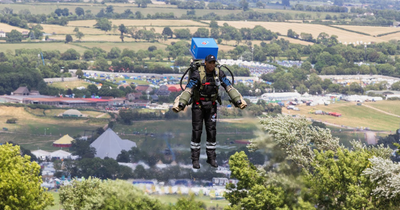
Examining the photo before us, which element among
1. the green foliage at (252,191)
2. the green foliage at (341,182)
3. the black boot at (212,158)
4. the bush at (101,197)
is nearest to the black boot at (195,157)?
the black boot at (212,158)

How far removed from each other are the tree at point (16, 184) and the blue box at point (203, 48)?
3861cm

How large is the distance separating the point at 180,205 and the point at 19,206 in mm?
24692

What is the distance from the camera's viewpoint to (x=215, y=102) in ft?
121

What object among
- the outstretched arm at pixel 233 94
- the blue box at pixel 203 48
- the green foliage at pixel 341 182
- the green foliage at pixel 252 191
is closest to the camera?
the blue box at pixel 203 48

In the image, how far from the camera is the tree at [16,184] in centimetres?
6944

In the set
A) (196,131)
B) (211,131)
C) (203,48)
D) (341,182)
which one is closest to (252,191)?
(341,182)

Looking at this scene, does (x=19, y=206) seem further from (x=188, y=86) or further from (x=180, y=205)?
(x=188, y=86)

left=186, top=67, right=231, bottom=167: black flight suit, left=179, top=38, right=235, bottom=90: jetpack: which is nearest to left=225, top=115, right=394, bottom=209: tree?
left=186, top=67, right=231, bottom=167: black flight suit

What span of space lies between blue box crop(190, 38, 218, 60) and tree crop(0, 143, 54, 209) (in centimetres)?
3861

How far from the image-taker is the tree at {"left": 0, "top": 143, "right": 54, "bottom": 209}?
228 ft

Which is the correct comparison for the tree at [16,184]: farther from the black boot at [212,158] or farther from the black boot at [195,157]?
the black boot at [212,158]

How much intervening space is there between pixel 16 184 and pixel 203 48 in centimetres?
3990

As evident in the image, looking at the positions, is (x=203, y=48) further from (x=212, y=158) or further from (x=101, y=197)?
(x=101, y=197)

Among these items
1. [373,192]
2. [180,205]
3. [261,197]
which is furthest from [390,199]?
[180,205]
